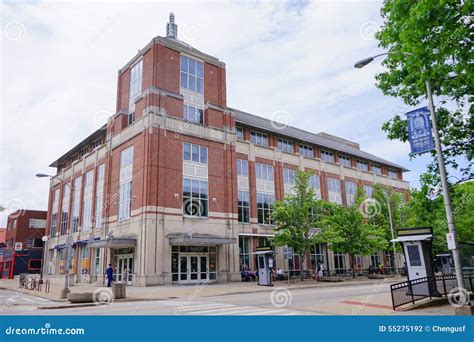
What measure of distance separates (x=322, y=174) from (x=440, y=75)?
128ft

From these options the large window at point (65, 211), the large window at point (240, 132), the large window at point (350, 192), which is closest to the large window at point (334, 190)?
the large window at point (350, 192)

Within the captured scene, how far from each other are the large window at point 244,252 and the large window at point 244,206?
1896 mm

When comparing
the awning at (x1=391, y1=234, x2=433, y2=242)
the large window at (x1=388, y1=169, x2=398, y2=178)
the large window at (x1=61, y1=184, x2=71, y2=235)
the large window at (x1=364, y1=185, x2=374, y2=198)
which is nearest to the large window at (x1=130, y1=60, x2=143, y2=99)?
the large window at (x1=61, y1=184, x2=71, y2=235)

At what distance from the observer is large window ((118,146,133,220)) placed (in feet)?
118

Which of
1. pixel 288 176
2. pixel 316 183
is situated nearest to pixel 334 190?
pixel 316 183

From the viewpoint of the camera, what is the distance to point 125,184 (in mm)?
37062

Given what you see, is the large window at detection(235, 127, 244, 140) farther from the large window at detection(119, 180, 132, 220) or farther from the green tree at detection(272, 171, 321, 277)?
the large window at detection(119, 180, 132, 220)

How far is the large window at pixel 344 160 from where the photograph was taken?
55619 mm

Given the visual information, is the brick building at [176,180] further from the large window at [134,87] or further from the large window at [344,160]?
the large window at [344,160]

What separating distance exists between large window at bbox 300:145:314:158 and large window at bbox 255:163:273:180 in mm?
7291

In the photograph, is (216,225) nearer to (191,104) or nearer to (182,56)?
(191,104)

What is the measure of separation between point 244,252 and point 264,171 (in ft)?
31.2

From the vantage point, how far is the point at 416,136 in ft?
42.4

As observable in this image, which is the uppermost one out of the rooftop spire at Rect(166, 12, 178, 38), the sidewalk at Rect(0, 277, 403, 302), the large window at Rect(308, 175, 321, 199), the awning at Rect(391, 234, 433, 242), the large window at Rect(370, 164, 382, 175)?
the rooftop spire at Rect(166, 12, 178, 38)
